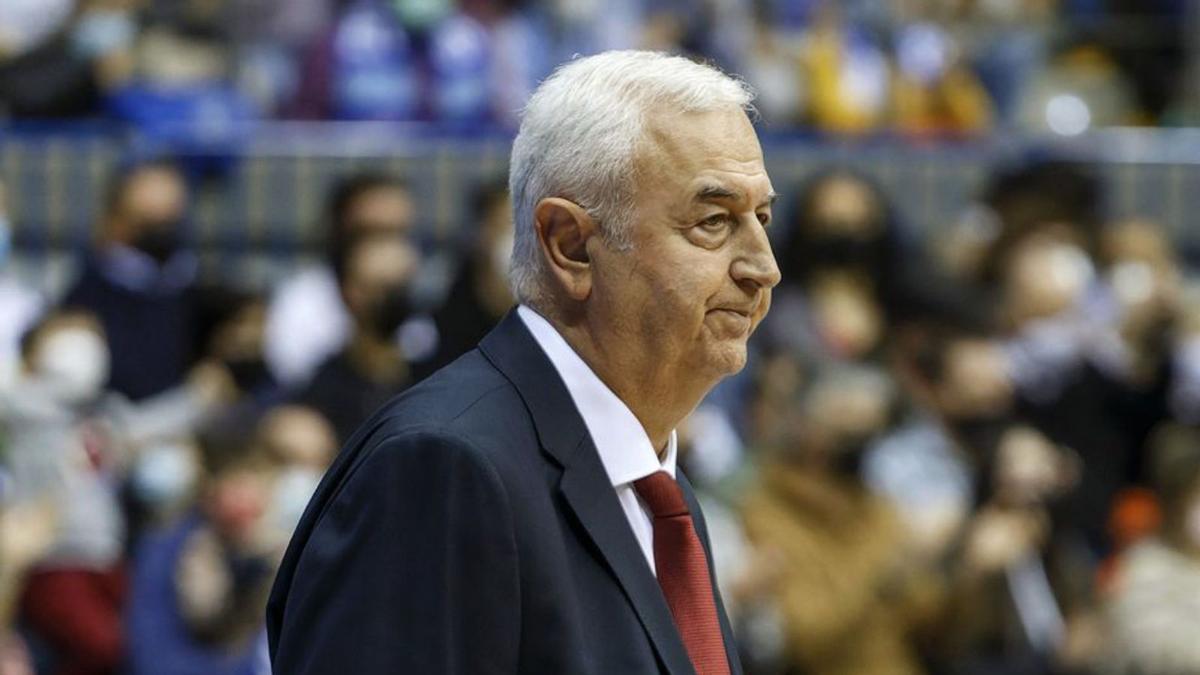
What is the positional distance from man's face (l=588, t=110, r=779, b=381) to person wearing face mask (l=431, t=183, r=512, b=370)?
4162 millimetres

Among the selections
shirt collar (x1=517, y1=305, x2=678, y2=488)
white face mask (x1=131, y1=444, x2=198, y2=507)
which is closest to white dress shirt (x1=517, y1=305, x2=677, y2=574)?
shirt collar (x1=517, y1=305, x2=678, y2=488)

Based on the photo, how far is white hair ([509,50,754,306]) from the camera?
7.47ft

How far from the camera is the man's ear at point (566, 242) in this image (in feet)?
7.54

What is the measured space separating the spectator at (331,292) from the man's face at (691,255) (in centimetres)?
467

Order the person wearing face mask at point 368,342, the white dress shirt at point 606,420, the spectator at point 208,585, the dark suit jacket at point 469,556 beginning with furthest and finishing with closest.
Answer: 1. the person wearing face mask at point 368,342
2. the spectator at point 208,585
3. the white dress shirt at point 606,420
4. the dark suit jacket at point 469,556

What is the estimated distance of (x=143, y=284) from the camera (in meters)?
7.47

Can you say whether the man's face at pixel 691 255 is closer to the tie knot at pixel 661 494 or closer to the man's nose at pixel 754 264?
the man's nose at pixel 754 264

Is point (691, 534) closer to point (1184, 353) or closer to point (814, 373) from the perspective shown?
point (814, 373)

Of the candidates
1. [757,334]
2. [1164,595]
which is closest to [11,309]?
[757,334]

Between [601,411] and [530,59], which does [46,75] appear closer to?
[530,59]

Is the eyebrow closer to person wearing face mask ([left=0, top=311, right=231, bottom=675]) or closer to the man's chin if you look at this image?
the man's chin

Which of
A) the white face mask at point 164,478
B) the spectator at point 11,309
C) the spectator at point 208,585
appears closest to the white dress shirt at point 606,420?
the spectator at point 208,585

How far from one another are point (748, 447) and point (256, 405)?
157 cm

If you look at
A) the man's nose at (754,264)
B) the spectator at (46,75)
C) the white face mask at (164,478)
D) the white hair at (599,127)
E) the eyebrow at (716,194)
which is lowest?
the white face mask at (164,478)
